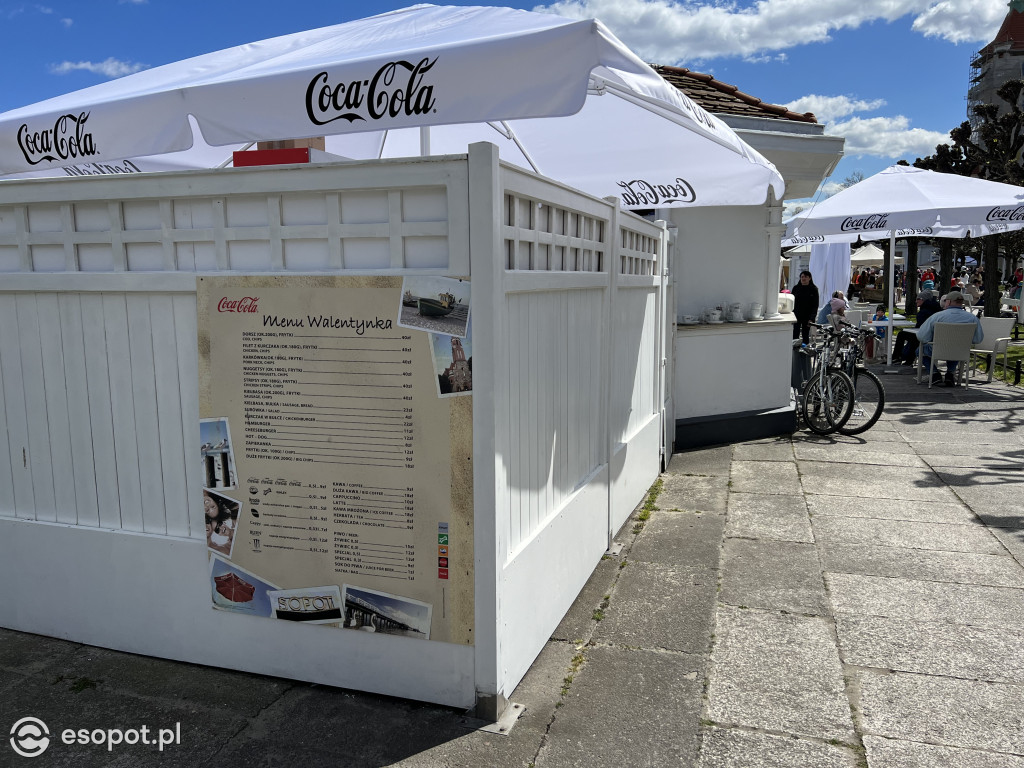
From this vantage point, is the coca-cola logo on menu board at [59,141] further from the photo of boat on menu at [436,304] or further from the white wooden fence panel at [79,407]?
the photo of boat on menu at [436,304]

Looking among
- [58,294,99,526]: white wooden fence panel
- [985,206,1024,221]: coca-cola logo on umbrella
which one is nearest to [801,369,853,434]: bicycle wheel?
[985,206,1024,221]: coca-cola logo on umbrella

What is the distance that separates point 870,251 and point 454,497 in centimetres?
3872

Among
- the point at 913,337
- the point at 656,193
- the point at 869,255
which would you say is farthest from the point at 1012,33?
the point at 656,193

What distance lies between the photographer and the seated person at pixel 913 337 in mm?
13281

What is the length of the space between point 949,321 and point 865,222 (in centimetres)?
181

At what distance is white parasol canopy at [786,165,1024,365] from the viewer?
1080 centimetres

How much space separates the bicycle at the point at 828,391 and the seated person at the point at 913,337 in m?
5.73

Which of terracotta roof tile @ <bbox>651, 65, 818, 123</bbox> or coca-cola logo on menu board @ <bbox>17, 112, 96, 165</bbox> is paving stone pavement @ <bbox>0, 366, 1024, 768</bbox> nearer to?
coca-cola logo on menu board @ <bbox>17, 112, 96, 165</bbox>

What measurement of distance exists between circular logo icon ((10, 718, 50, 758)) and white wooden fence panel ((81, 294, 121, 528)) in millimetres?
876

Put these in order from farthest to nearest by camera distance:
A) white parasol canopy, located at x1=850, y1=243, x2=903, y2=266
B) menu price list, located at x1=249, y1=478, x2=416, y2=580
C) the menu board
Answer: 1. white parasol canopy, located at x1=850, y1=243, x2=903, y2=266
2. menu price list, located at x1=249, y1=478, x2=416, y2=580
3. the menu board

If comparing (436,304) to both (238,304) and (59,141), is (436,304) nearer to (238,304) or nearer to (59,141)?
(238,304)

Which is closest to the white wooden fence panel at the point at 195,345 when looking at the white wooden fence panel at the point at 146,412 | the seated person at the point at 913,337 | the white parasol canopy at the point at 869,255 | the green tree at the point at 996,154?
the white wooden fence panel at the point at 146,412

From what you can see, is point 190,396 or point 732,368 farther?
point 732,368

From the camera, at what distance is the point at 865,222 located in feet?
36.8
